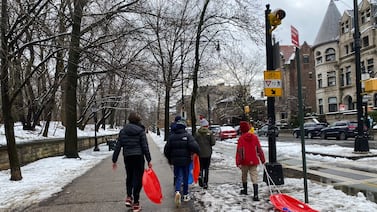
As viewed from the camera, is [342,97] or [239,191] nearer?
[239,191]

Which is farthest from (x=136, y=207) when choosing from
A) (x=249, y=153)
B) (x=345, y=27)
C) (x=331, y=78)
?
(x=331, y=78)

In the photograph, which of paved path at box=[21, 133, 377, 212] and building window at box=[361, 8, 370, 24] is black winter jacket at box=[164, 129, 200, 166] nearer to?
paved path at box=[21, 133, 377, 212]

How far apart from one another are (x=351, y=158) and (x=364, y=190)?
689 cm

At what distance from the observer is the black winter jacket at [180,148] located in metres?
7.57

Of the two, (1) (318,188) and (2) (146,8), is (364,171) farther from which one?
(2) (146,8)

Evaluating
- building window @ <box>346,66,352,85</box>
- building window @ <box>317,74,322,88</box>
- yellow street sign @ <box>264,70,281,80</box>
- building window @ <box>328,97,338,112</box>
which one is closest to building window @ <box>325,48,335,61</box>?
building window @ <box>317,74,322,88</box>

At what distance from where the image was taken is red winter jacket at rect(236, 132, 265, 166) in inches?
301

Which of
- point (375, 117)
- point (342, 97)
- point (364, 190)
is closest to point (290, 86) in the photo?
point (342, 97)

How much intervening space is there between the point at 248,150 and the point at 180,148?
1.44m

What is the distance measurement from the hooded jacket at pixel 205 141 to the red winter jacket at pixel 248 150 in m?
1.25

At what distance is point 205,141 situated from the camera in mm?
8992

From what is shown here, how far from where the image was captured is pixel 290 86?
2958 inches

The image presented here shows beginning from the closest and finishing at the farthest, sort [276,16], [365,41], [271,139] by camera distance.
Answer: [276,16] → [271,139] → [365,41]

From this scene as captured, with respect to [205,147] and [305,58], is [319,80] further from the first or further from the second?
[205,147]
